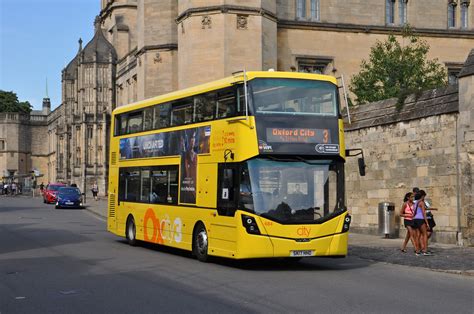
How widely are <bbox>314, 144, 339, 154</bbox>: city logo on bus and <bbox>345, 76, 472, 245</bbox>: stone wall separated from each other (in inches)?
231

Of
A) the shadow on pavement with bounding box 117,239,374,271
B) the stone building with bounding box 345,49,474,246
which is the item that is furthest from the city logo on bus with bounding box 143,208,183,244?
the stone building with bounding box 345,49,474,246

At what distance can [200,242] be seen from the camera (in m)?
16.7

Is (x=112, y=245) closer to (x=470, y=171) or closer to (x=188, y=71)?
(x=470, y=171)

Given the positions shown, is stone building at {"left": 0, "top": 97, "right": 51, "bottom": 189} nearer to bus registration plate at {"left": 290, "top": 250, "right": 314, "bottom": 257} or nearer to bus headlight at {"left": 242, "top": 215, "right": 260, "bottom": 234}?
bus headlight at {"left": 242, "top": 215, "right": 260, "bottom": 234}

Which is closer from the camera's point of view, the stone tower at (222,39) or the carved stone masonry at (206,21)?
the stone tower at (222,39)

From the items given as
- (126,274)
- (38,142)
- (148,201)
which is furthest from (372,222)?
(38,142)

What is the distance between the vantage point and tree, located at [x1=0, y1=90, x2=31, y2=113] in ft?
421

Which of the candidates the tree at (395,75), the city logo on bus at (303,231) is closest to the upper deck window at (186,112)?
the city logo on bus at (303,231)

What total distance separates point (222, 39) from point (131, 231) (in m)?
18.5

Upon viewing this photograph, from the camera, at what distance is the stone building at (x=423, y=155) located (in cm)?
1984

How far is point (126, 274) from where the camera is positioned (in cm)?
1402

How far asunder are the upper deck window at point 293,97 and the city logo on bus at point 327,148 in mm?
664

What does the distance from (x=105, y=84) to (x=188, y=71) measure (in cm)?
4085

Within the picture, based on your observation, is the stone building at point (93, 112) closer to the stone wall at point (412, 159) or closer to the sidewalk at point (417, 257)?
the stone wall at point (412, 159)
